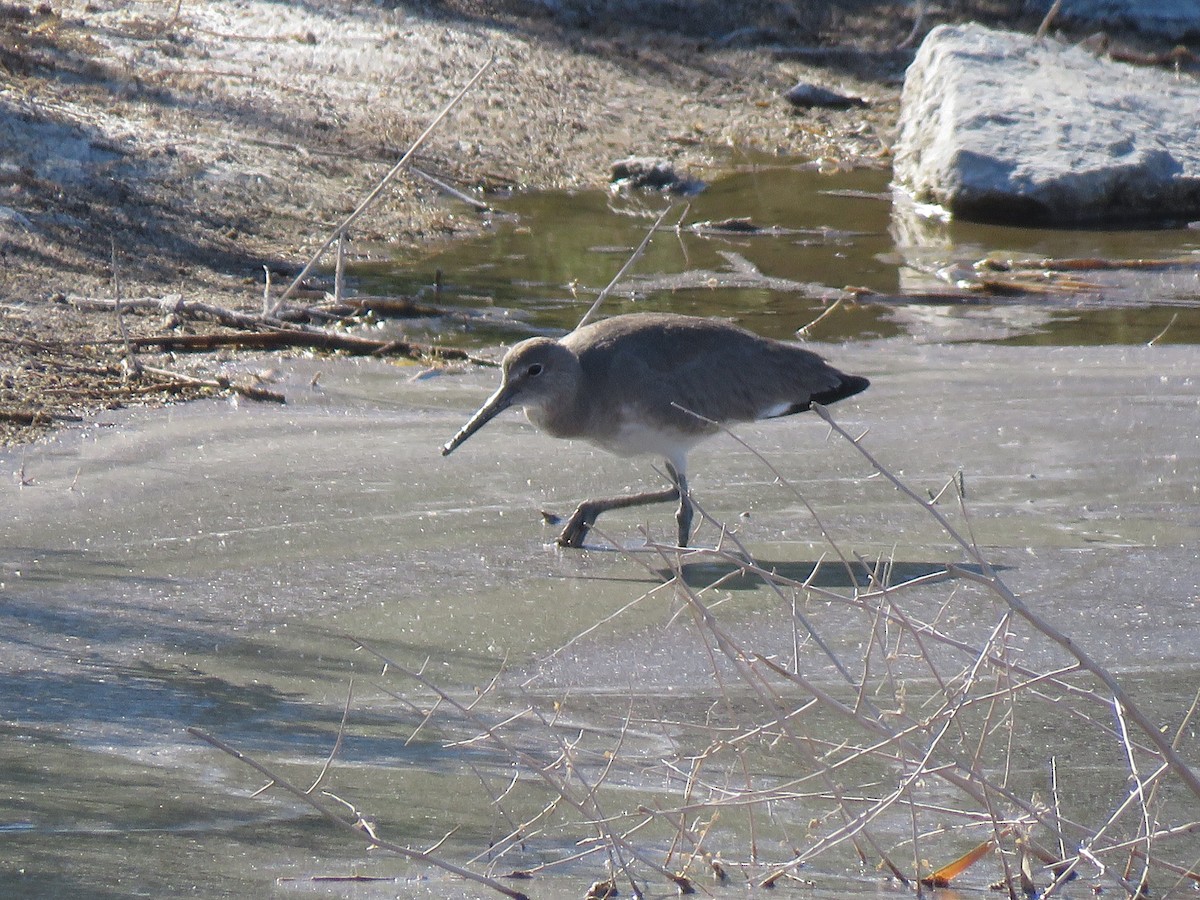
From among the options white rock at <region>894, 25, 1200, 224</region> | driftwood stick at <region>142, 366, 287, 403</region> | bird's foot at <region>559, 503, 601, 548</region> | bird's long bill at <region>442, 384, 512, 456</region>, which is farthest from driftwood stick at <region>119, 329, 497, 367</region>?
white rock at <region>894, 25, 1200, 224</region>

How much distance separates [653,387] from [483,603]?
1330 mm

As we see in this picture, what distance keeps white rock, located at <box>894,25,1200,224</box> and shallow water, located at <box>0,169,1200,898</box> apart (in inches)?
157

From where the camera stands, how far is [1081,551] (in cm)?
597

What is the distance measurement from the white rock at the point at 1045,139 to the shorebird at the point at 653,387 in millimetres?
6513

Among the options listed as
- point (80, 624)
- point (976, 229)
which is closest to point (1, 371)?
point (80, 624)

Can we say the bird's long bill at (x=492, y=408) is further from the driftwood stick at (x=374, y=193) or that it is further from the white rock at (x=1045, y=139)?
the white rock at (x=1045, y=139)

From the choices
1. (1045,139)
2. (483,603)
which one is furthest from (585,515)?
(1045,139)

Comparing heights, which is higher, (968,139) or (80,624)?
(968,139)

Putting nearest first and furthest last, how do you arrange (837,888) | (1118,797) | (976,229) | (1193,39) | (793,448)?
(837,888) < (1118,797) < (793,448) < (976,229) < (1193,39)

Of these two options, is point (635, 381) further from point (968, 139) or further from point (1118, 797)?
point (968, 139)

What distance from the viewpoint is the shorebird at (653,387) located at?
6219 millimetres

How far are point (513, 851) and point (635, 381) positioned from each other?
3079 millimetres

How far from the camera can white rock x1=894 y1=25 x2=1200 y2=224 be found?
12.8m

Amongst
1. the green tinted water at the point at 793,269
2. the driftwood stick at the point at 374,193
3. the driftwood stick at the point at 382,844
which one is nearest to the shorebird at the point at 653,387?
the driftwood stick at the point at 374,193
